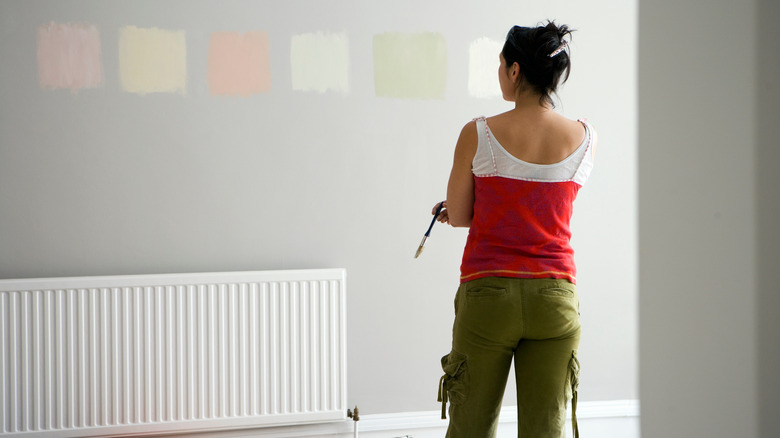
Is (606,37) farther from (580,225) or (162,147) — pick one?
(162,147)

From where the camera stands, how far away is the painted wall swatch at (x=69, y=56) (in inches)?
85.2

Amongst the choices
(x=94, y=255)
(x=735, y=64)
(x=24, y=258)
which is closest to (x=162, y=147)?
(x=94, y=255)

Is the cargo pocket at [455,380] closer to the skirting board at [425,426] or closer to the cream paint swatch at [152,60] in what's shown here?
the skirting board at [425,426]

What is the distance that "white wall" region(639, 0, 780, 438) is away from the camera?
0.31m

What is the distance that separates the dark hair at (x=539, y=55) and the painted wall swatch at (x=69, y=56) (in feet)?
5.00

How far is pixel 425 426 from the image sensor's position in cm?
247

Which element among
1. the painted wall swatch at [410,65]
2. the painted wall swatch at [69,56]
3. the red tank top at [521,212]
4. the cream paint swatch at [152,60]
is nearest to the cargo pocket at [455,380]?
the red tank top at [521,212]

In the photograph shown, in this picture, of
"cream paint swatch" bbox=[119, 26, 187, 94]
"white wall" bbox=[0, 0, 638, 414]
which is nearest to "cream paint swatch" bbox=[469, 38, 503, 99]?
"white wall" bbox=[0, 0, 638, 414]

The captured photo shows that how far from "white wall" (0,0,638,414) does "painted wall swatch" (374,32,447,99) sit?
1.4 inches

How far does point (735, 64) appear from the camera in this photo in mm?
319

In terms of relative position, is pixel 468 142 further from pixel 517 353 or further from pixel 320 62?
pixel 320 62

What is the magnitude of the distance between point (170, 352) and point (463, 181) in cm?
131

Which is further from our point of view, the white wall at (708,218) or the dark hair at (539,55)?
the dark hair at (539,55)

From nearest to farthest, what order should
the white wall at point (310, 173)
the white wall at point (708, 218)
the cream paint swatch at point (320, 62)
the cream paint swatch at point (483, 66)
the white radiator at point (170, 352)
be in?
the white wall at point (708, 218)
the white radiator at point (170, 352)
the white wall at point (310, 173)
the cream paint swatch at point (320, 62)
the cream paint swatch at point (483, 66)
